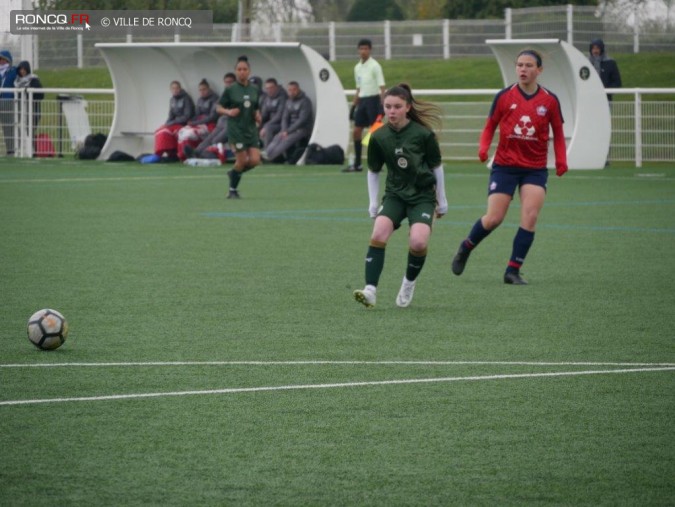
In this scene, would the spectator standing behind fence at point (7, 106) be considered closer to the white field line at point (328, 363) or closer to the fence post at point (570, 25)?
the fence post at point (570, 25)

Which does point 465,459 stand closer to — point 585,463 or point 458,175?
point 585,463

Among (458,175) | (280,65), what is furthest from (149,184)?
(280,65)

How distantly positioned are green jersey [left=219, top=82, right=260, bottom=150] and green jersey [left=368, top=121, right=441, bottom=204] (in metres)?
9.78

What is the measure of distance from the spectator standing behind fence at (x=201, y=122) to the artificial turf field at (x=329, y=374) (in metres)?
14.3

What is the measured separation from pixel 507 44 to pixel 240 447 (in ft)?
74.2

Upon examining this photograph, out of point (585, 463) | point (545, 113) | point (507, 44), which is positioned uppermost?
point (507, 44)

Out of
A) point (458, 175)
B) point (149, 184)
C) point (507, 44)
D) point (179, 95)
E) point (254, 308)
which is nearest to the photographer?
point (254, 308)

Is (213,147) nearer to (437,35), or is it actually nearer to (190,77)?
(190,77)

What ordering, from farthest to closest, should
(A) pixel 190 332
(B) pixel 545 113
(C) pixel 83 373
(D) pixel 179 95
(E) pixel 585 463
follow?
(D) pixel 179 95 < (B) pixel 545 113 < (A) pixel 190 332 < (C) pixel 83 373 < (E) pixel 585 463

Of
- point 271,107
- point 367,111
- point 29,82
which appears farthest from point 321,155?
point 29,82

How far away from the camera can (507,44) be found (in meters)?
27.1

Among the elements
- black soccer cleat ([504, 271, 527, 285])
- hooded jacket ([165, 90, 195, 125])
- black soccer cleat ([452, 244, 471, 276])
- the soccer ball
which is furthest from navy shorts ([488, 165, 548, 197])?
hooded jacket ([165, 90, 195, 125])

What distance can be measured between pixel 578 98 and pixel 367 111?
4.05 m

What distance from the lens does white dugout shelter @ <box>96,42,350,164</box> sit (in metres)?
28.2
